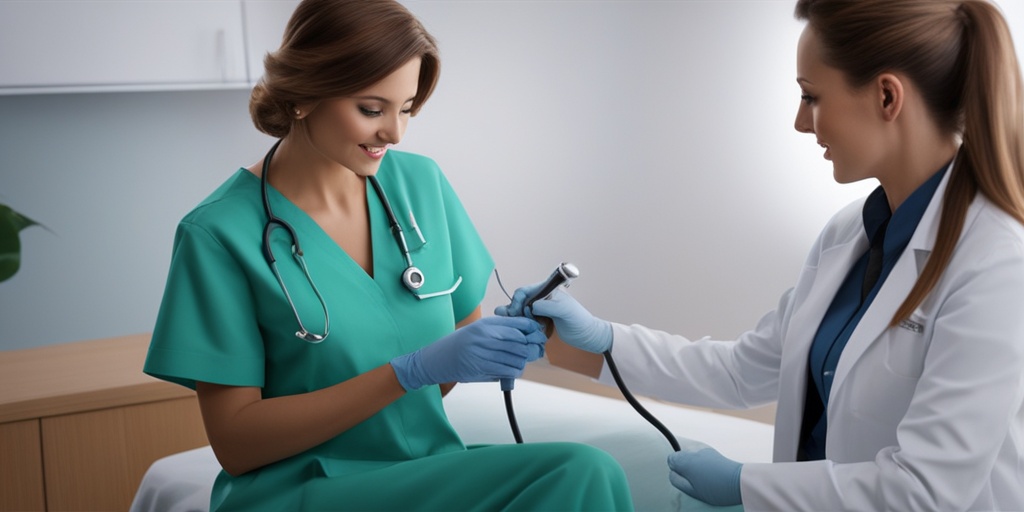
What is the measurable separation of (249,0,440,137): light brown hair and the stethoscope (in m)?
0.15

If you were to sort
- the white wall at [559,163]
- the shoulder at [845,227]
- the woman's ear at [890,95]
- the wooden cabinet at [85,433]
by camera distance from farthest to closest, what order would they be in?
the white wall at [559,163] → the wooden cabinet at [85,433] → the shoulder at [845,227] → the woman's ear at [890,95]

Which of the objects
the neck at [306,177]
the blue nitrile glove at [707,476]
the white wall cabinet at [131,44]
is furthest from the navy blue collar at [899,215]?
the white wall cabinet at [131,44]

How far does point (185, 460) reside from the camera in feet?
6.39

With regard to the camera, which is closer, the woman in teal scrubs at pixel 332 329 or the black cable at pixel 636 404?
the woman in teal scrubs at pixel 332 329

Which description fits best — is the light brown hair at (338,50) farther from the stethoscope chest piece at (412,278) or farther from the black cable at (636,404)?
the black cable at (636,404)

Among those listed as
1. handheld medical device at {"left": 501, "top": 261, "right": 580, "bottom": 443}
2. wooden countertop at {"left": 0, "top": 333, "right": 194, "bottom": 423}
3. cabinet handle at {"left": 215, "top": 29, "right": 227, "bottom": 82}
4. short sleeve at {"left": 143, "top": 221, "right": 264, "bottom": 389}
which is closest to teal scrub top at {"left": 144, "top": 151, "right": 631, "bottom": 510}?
short sleeve at {"left": 143, "top": 221, "right": 264, "bottom": 389}

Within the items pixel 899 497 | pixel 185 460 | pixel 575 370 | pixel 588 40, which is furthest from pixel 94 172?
pixel 899 497

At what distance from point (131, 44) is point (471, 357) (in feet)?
5.33

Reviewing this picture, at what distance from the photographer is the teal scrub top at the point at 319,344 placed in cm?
134

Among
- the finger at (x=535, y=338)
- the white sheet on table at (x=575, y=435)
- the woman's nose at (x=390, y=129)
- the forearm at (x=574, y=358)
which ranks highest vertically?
the woman's nose at (x=390, y=129)

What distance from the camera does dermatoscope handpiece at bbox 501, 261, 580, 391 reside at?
1381 millimetres

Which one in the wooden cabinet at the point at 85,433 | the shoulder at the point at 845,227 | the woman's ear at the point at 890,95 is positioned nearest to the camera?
the woman's ear at the point at 890,95

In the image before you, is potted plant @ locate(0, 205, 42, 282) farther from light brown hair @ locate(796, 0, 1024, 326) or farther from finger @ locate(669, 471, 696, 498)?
light brown hair @ locate(796, 0, 1024, 326)

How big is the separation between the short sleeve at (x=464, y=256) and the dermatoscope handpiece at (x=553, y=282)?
0.45 feet
